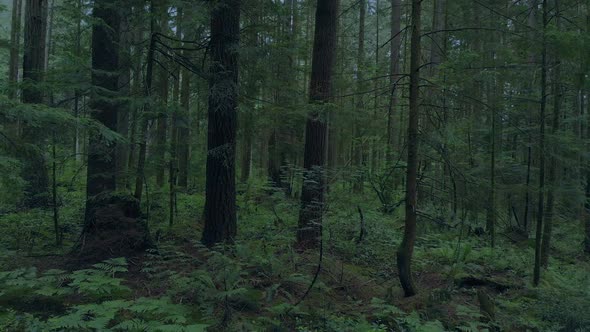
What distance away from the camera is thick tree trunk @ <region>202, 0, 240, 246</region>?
7.44 m

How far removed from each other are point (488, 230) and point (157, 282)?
9801mm

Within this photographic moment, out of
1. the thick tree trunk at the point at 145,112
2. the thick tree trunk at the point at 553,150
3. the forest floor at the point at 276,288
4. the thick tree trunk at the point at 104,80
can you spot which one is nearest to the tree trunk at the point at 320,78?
the forest floor at the point at 276,288

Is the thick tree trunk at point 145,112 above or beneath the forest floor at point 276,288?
above

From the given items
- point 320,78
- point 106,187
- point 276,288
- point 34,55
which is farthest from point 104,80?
point 276,288

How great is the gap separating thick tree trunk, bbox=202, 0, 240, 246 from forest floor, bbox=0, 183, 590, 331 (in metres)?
0.58

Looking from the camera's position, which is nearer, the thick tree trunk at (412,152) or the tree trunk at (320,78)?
the thick tree trunk at (412,152)

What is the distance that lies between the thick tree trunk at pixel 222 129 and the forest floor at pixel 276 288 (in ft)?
1.91

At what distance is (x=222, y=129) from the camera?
25.0 feet

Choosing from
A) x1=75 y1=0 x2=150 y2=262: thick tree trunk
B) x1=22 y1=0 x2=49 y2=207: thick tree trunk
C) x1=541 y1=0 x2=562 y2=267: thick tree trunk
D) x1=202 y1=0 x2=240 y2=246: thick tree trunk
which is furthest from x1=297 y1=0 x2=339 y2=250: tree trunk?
x1=22 y1=0 x2=49 y2=207: thick tree trunk

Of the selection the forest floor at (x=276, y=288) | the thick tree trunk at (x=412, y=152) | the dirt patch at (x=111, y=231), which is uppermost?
the thick tree trunk at (x=412, y=152)

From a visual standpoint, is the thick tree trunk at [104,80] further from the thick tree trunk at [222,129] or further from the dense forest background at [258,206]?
the thick tree trunk at [222,129]

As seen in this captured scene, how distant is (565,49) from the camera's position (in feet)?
23.5

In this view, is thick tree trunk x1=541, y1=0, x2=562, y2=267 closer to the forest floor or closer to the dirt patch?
the forest floor

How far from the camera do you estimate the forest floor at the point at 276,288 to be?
4.88 metres
